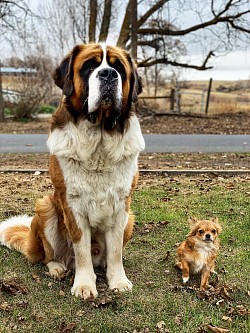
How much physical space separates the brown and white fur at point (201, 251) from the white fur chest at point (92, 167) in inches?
29.1

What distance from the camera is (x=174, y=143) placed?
44.2ft

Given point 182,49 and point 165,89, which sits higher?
point 182,49

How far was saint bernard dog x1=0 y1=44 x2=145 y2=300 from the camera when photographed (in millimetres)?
3729

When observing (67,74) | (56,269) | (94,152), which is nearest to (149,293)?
(56,269)

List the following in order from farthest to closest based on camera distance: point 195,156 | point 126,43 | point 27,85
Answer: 1. point 27,85
2. point 126,43
3. point 195,156

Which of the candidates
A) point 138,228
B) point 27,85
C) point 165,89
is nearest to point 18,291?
point 138,228

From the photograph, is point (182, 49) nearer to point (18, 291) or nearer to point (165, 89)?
point (165, 89)

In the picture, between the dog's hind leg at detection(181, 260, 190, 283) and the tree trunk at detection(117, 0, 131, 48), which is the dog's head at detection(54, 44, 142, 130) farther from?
the tree trunk at detection(117, 0, 131, 48)

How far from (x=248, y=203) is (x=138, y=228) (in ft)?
6.17

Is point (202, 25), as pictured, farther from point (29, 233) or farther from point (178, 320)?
point (178, 320)

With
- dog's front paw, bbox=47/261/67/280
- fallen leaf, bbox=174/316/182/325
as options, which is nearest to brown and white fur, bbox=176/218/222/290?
fallen leaf, bbox=174/316/182/325

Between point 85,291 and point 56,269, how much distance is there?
55 centimetres

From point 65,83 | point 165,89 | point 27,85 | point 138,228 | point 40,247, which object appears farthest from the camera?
point 165,89

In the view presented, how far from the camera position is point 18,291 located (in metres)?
3.88
